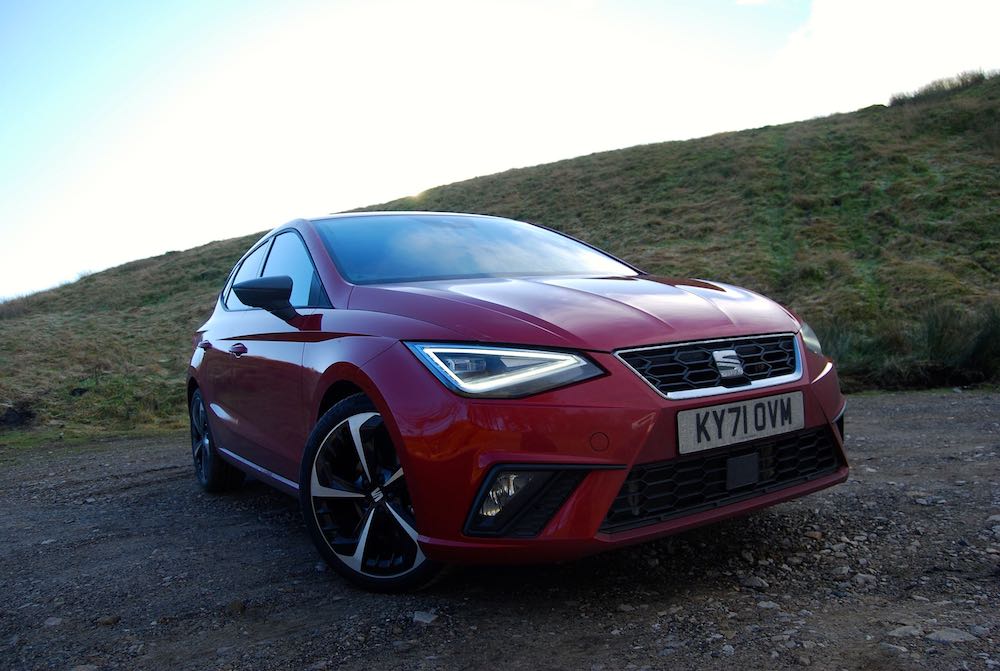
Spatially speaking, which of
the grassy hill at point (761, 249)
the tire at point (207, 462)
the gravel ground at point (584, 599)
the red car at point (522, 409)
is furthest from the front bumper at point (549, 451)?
the grassy hill at point (761, 249)

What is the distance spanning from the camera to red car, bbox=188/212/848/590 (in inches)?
92.0

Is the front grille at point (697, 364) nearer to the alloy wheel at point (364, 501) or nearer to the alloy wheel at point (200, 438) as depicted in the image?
the alloy wheel at point (364, 501)

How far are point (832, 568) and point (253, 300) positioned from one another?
239 cm

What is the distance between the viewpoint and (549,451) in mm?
2311

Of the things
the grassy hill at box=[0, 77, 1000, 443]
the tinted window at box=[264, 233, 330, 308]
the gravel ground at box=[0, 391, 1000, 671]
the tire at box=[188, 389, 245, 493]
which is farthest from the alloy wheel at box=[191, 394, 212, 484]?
the grassy hill at box=[0, 77, 1000, 443]

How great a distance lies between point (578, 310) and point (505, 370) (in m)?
0.40

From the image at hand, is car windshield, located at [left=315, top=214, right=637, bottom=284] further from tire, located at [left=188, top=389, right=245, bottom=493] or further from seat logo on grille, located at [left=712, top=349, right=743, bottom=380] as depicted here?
tire, located at [left=188, top=389, right=245, bottom=493]

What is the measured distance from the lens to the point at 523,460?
2.31 metres

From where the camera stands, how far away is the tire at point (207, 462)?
4809 mm

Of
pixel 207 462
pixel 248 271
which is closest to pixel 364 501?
pixel 248 271

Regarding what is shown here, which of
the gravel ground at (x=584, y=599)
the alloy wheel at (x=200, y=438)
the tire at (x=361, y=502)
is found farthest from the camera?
the alloy wheel at (x=200, y=438)

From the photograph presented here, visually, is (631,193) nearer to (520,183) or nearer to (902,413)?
(520,183)

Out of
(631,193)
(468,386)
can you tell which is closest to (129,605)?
(468,386)

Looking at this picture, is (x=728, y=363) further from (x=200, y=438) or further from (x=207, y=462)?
(x=200, y=438)
